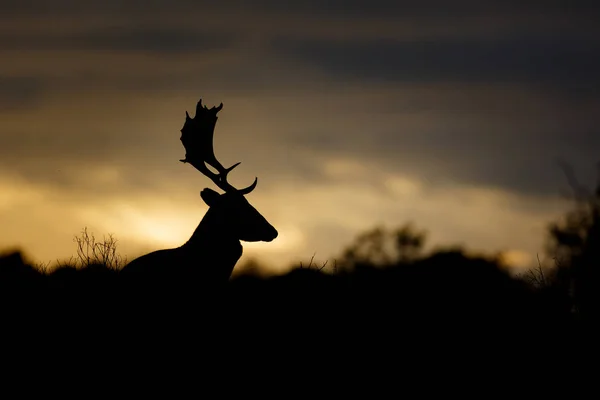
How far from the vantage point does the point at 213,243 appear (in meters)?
16.0

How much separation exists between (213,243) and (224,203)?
1.95 ft

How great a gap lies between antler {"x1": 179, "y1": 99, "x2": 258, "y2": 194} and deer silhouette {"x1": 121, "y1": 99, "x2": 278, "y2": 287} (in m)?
0.01

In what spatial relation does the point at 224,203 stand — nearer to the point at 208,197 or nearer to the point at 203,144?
the point at 208,197

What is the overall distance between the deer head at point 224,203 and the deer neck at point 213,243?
13mm

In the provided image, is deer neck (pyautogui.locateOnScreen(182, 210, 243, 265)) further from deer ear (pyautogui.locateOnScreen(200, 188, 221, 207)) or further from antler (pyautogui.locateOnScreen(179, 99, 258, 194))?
antler (pyautogui.locateOnScreen(179, 99, 258, 194))

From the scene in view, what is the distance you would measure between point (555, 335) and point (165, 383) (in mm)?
5088

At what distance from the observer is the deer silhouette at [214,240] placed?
1555 cm

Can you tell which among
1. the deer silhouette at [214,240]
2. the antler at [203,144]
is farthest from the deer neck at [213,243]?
the antler at [203,144]

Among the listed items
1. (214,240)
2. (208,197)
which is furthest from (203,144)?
(214,240)

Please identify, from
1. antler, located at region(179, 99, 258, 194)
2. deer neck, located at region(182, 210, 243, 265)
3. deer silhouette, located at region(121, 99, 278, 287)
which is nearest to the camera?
deer silhouette, located at region(121, 99, 278, 287)

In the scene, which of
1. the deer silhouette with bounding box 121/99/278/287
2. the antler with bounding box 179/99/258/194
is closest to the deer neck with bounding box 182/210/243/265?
the deer silhouette with bounding box 121/99/278/287

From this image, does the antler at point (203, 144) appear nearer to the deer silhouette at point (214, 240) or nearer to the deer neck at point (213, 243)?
the deer silhouette at point (214, 240)

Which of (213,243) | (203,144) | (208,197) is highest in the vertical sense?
(203,144)

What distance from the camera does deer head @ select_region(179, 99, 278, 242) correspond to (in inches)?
637
